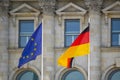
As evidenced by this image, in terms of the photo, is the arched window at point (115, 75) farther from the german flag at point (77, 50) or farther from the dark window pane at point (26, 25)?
the dark window pane at point (26, 25)

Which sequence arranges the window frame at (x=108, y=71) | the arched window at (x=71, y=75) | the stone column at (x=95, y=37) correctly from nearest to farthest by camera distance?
the stone column at (x=95, y=37) < the window frame at (x=108, y=71) < the arched window at (x=71, y=75)

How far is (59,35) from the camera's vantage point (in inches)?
1764

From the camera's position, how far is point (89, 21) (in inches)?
1724

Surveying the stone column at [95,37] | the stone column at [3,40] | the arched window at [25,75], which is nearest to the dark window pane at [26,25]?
the stone column at [3,40]

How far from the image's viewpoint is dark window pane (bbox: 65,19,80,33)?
45.0 metres

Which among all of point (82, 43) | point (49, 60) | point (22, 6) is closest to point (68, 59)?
point (82, 43)

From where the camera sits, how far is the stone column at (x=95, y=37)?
1718 inches

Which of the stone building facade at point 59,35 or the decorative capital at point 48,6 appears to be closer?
the stone building facade at point 59,35

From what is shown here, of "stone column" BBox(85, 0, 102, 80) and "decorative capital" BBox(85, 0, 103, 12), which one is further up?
"decorative capital" BBox(85, 0, 103, 12)

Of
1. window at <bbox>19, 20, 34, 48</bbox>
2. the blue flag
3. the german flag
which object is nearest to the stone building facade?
window at <bbox>19, 20, 34, 48</bbox>

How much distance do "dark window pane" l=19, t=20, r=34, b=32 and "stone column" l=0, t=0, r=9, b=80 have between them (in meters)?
1.19

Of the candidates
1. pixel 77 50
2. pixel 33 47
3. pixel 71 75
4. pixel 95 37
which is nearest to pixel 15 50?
pixel 33 47

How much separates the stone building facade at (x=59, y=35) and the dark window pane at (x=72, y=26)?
8 centimetres

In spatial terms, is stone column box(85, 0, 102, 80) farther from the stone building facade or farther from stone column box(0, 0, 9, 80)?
stone column box(0, 0, 9, 80)
